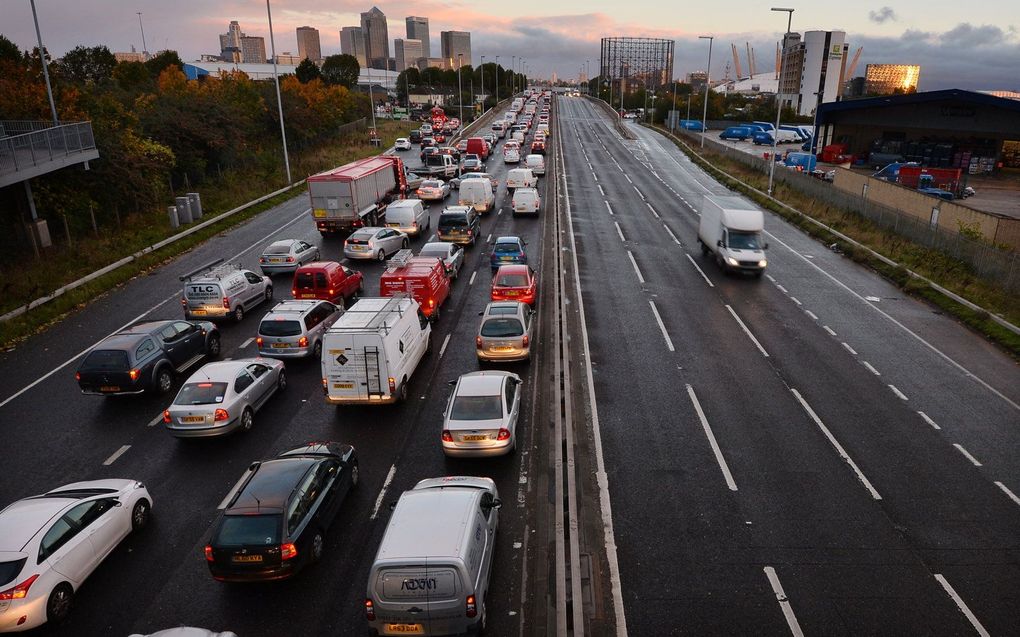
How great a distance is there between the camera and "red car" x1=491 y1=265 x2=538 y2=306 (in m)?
22.0

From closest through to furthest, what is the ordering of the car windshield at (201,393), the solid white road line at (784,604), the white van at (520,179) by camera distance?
the solid white road line at (784,604), the car windshield at (201,393), the white van at (520,179)

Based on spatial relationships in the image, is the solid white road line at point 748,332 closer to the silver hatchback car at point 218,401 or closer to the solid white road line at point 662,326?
the solid white road line at point 662,326

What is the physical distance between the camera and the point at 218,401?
14.7 metres

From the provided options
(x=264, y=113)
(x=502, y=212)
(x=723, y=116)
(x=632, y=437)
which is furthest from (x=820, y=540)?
(x=723, y=116)

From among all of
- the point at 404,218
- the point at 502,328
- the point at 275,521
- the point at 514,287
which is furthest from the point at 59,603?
the point at 404,218

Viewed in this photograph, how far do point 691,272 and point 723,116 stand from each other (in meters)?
116

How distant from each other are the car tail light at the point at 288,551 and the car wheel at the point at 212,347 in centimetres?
1154

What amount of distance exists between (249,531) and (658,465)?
8.36 meters

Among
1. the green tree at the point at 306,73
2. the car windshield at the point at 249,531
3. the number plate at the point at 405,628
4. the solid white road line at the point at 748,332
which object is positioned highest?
the green tree at the point at 306,73

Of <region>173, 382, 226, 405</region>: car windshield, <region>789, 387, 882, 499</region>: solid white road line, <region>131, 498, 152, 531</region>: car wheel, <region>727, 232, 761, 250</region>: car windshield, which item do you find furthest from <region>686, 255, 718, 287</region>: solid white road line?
<region>131, 498, 152, 531</region>: car wheel

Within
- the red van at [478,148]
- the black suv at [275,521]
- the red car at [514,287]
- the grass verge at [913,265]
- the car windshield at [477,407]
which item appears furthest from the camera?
the red van at [478,148]

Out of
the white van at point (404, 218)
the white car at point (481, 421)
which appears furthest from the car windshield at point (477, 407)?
the white van at point (404, 218)

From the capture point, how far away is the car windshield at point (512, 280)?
22.2m

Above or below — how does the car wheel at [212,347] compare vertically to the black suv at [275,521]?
below
